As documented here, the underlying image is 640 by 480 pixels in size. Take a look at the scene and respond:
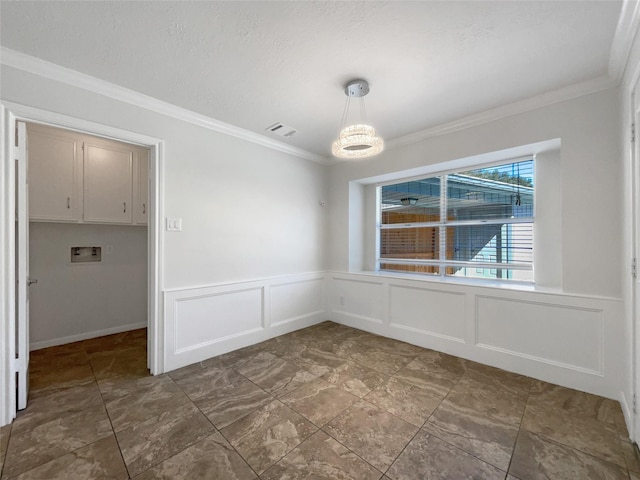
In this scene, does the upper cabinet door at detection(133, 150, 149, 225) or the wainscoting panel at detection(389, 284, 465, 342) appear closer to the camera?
the wainscoting panel at detection(389, 284, 465, 342)

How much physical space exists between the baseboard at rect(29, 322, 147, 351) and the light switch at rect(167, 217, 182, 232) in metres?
2.20

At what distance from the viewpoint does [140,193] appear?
12.3ft

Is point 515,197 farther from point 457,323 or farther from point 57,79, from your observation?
point 57,79

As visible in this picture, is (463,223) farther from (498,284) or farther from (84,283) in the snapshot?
(84,283)

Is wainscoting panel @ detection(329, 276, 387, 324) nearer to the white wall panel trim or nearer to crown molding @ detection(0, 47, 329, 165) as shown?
the white wall panel trim

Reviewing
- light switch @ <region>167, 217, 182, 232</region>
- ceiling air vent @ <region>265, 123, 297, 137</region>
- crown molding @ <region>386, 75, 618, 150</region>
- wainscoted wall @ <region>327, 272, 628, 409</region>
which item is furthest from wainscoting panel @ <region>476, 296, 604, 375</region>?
light switch @ <region>167, 217, 182, 232</region>

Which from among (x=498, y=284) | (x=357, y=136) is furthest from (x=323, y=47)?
(x=498, y=284)

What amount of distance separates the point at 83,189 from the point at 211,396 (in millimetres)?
3038

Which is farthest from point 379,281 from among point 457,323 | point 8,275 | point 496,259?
point 8,275

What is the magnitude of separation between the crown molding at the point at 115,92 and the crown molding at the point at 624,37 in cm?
304

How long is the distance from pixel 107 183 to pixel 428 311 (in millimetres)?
4421

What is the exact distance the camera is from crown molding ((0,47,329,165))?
6.21 ft

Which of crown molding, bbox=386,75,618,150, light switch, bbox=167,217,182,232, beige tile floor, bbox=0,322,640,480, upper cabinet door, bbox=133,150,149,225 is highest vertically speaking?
crown molding, bbox=386,75,618,150

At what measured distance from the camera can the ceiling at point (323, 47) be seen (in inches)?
60.1
